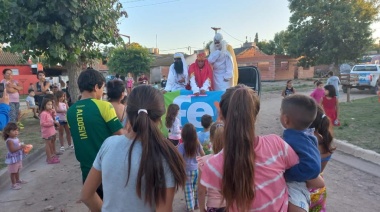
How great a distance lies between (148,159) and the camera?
168 centimetres

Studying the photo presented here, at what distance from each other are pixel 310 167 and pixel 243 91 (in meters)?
0.62

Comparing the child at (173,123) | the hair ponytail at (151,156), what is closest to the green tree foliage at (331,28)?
the child at (173,123)

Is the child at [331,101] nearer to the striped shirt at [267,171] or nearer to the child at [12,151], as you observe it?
the striped shirt at [267,171]

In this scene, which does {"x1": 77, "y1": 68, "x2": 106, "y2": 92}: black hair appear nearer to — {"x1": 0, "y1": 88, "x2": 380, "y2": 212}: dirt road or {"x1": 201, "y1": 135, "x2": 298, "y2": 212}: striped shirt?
{"x1": 201, "y1": 135, "x2": 298, "y2": 212}: striped shirt

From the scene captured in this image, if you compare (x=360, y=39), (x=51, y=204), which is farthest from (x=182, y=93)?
(x=360, y=39)

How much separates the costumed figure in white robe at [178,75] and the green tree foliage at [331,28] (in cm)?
2589

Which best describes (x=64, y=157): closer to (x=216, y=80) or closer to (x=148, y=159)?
(x=216, y=80)

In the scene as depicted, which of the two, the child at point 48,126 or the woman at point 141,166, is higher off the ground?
the woman at point 141,166

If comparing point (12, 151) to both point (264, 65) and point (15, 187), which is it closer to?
point (15, 187)

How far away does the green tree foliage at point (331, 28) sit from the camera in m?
28.2

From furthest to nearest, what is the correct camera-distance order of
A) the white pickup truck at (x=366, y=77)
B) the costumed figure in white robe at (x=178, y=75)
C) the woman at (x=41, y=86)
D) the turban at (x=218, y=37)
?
the white pickup truck at (x=366, y=77) < the woman at (x=41, y=86) < the costumed figure in white robe at (x=178, y=75) < the turban at (x=218, y=37)

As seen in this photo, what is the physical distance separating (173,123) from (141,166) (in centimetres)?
339

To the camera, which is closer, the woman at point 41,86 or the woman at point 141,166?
the woman at point 141,166

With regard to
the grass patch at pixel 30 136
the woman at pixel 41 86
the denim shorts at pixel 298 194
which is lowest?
the grass patch at pixel 30 136
